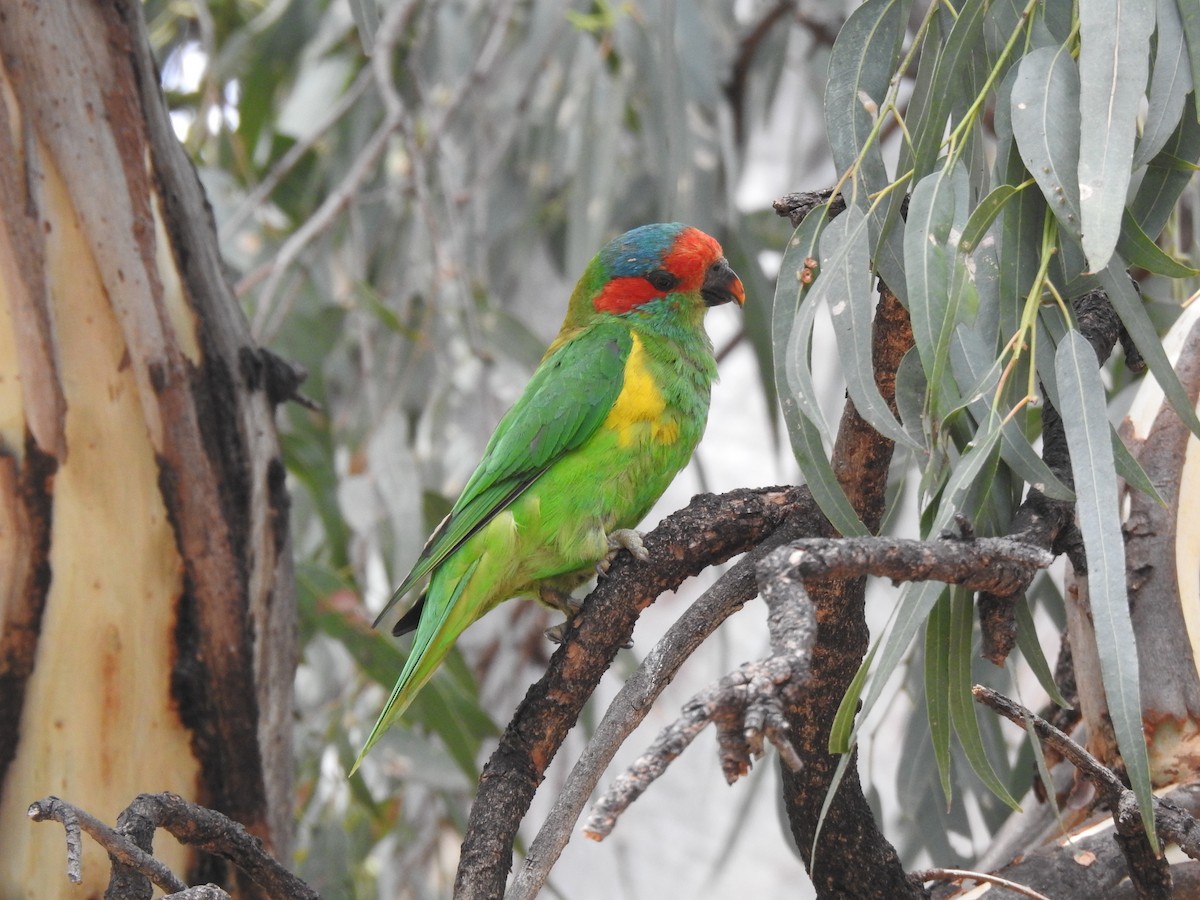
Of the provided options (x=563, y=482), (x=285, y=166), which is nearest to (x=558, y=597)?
(x=563, y=482)

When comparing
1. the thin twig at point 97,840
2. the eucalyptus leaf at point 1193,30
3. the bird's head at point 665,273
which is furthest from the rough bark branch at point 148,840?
the bird's head at point 665,273

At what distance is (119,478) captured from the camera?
1.61m

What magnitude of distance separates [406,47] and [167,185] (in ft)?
6.05

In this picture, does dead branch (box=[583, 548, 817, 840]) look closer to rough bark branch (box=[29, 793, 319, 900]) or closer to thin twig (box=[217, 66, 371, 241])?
rough bark branch (box=[29, 793, 319, 900])

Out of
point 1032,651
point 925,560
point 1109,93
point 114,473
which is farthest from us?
point 114,473

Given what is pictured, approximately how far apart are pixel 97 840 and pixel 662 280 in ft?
5.00

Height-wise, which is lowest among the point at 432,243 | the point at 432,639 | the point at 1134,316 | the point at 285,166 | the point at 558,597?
the point at 1134,316

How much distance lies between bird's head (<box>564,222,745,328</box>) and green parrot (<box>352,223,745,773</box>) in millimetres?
162

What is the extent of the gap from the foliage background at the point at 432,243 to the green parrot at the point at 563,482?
493 mm

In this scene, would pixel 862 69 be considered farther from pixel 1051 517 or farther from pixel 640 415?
pixel 640 415

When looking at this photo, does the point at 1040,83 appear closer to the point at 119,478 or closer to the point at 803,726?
the point at 803,726

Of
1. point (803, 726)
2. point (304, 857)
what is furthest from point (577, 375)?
point (304, 857)

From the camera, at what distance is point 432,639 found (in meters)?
1.79

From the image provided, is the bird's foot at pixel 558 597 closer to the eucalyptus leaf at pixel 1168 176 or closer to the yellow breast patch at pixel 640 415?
the yellow breast patch at pixel 640 415
